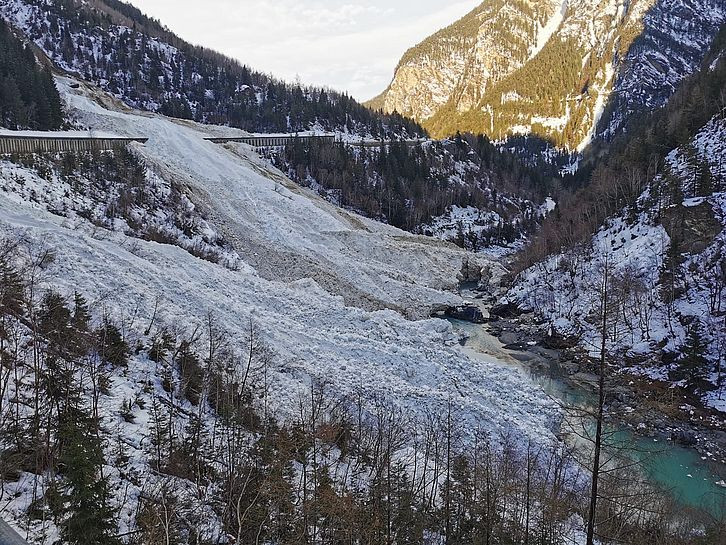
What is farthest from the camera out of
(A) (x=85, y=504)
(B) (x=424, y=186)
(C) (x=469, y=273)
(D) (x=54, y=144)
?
(B) (x=424, y=186)

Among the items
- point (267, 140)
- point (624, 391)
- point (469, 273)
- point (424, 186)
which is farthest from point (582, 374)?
point (267, 140)

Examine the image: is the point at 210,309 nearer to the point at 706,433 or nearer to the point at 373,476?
the point at 373,476

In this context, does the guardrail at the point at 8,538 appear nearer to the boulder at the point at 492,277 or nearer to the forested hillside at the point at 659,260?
the forested hillside at the point at 659,260

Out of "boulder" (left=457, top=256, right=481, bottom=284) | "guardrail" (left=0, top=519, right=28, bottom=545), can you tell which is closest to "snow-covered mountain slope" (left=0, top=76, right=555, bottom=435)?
"boulder" (left=457, top=256, right=481, bottom=284)

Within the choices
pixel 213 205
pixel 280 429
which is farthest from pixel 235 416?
pixel 213 205

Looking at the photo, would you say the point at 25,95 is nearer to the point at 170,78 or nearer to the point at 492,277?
the point at 492,277

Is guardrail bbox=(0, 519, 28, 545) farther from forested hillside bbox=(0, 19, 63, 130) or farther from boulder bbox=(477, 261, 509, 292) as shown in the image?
boulder bbox=(477, 261, 509, 292)
